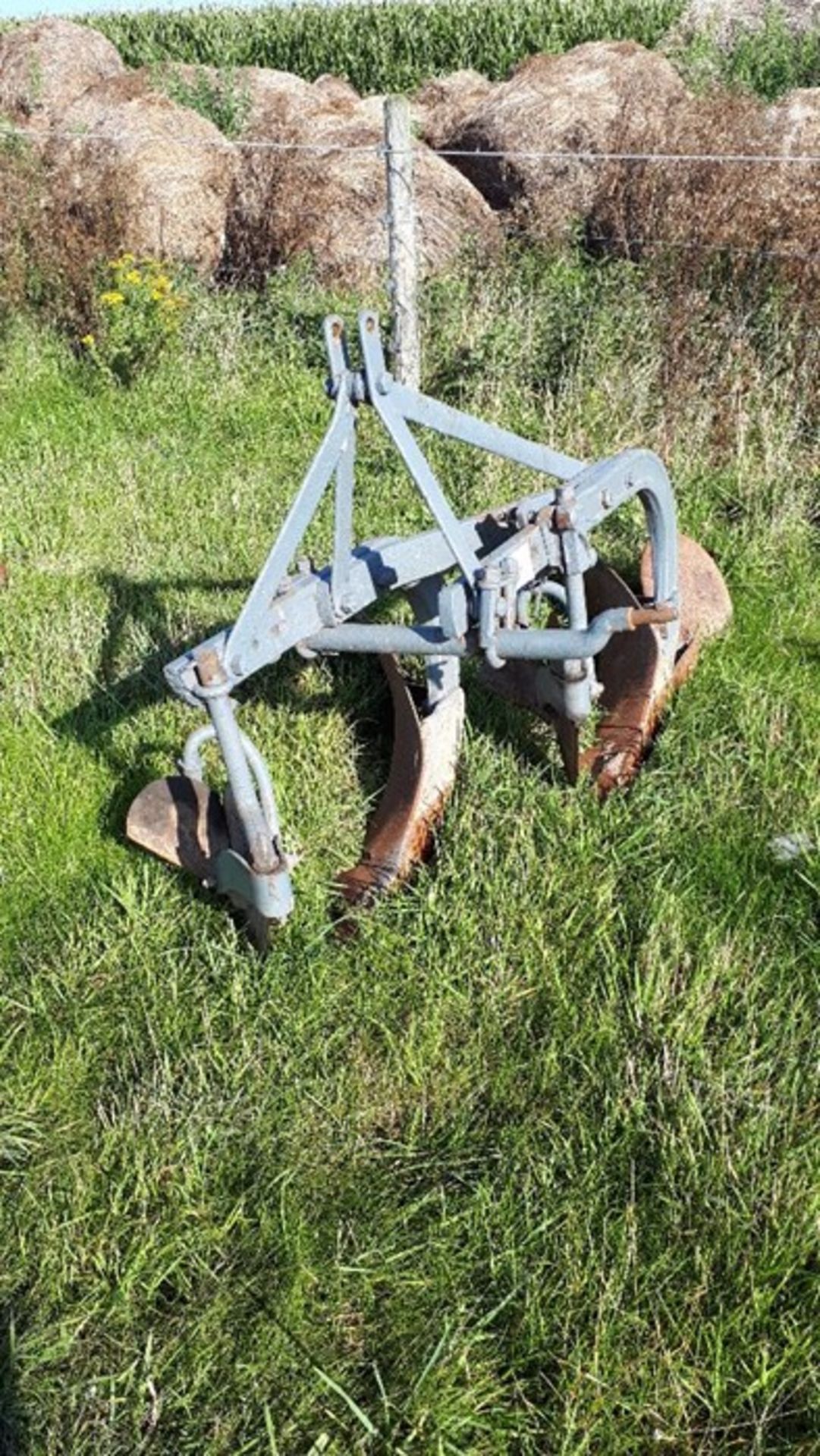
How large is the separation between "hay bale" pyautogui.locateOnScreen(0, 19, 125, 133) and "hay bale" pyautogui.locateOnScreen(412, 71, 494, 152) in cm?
285

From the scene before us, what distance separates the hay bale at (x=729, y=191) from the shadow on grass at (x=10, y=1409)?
486 centimetres

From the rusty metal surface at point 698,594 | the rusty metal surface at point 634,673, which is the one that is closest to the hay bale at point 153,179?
the rusty metal surface at point 698,594

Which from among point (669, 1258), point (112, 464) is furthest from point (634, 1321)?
point (112, 464)

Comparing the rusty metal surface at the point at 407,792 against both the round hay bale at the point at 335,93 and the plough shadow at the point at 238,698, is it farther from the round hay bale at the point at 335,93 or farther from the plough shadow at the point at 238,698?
the round hay bale at the point at 335,93

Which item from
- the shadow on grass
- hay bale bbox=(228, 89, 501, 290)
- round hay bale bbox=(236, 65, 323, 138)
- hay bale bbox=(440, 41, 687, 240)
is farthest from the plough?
round hay bale bbox=(236, 65, 323, 138)

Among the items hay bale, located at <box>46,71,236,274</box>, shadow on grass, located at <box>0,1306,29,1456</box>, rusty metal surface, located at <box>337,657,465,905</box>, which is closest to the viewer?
shadow on grass, located at <box>0,1306,29,1456</box>

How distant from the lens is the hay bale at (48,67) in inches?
439

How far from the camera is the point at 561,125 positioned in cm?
830

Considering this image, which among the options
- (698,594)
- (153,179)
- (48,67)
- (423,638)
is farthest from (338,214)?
(48,67)

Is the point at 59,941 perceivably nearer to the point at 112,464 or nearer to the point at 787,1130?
the point at 787,1130

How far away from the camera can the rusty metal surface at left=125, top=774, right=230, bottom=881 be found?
287 centimetres

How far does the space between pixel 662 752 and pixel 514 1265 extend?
5.12 ft

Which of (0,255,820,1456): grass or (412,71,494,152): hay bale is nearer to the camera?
(0,255,820,1456): grass

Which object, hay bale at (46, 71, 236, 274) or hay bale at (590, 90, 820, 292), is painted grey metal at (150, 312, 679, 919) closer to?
hay bale at (590, 90, 820, 292)
